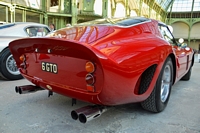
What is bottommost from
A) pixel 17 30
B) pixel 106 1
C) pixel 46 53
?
pixel 46 53

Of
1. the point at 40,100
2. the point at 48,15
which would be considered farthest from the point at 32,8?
the point at 40,100

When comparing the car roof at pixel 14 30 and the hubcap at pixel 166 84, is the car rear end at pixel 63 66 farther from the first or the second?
the car roof at pixel 14 30

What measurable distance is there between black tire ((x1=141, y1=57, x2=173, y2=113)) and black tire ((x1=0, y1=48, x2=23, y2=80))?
11.4ft

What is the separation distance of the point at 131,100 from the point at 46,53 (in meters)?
1.12

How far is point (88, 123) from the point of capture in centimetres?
225

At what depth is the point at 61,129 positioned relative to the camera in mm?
2074

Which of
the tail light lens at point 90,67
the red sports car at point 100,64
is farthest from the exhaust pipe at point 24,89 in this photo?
the tail light lens at point 90,67

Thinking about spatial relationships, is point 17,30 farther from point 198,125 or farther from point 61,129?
point 198,125

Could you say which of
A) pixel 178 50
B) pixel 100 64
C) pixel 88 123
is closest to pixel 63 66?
pixel 100 64

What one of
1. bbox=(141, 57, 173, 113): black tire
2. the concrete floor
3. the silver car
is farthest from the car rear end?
Result: the silver car

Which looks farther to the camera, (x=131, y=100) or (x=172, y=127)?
(x=172, y=127)

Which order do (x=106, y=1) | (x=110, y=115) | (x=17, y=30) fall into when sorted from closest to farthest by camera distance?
(x=110, y=115)
(x=17, y=30)
(x=106, y=1)

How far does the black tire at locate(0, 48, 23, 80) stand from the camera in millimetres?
4359

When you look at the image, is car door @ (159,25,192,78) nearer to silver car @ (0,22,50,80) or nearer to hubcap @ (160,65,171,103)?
hubcap @ (160,65,171,103)
